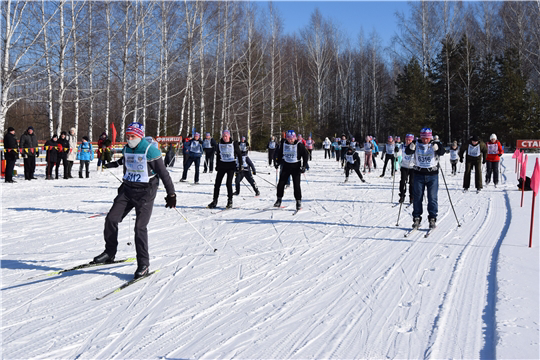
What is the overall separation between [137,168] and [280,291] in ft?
7.25

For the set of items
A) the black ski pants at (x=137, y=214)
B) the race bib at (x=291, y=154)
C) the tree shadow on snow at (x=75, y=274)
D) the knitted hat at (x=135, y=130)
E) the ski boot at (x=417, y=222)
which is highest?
the knitted hat at (x=135, y=130)

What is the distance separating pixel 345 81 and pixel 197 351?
57433mm

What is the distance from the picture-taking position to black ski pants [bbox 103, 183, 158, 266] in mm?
5297

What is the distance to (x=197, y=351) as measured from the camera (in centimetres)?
348

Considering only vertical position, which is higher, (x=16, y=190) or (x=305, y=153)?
(x=305, y=153)

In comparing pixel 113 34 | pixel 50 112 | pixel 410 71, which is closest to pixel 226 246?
pixel 50 112

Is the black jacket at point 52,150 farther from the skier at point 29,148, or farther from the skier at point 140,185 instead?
the skier at point 140,185

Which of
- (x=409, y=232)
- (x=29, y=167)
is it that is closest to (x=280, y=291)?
(x=409, y=232)

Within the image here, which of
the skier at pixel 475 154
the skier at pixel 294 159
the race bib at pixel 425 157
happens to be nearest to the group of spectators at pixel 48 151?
the skier at pixel 294 159

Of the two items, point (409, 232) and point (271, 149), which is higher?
point (271, 149)

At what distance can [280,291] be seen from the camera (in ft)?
15.8

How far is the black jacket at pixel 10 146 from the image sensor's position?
1485 centimetres

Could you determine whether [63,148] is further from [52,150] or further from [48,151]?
[48,151]

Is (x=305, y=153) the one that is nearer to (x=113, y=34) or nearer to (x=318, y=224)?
(x=318, y=224)
